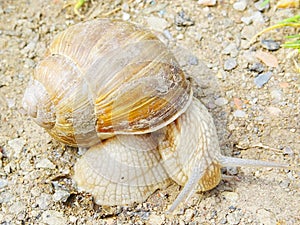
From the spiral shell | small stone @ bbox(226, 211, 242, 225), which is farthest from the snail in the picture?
small stone @ bbox(226, 211, 242, 225)

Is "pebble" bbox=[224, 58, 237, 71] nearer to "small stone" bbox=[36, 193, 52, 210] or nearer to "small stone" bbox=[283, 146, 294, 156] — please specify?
"small stone" bbox=[283, 146, 294, 156]

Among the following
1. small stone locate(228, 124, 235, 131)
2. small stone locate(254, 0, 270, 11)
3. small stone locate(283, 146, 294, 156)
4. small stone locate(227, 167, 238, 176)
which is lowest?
small stone locate(227, 167, 238, 176)

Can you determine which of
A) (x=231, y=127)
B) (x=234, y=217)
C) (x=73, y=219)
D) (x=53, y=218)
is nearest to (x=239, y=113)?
(x=231, y=127)

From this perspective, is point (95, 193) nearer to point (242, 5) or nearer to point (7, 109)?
point (7, 109)

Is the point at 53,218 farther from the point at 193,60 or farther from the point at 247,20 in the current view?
the point at 247,20

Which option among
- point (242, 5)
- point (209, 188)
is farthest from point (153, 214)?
point (242, 5)

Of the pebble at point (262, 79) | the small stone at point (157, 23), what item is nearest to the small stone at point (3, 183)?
the small stone at point (157, 23)
